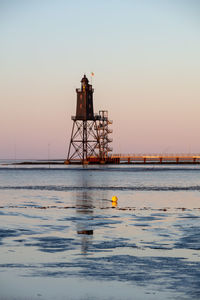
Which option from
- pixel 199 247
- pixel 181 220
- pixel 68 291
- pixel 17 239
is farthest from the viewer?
pixel 181 220

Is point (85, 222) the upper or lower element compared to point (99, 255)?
lower

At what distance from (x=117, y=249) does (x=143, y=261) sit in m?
1.77

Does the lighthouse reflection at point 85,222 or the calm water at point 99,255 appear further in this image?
the lighthouse reflection at point 85,222

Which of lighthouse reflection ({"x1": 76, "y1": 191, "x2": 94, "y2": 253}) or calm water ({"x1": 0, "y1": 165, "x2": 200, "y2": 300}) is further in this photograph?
lighthouse reflection ({"x1": 76, "y1": 191, "x2": 94, "y2": 253})

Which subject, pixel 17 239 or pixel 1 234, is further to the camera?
pixel 1 234

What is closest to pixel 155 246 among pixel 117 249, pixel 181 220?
pixel 117 249

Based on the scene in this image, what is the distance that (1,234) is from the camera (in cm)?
1636

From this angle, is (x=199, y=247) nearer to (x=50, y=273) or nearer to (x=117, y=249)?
(x=117, y=249)

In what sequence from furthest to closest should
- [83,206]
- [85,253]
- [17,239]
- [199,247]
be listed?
[83,206] < [17,239] < [199,247] < [85,253]

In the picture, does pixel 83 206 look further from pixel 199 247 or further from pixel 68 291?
pixel 68 291

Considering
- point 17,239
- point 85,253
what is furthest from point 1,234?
point 85,253

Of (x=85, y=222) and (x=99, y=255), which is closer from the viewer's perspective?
(x=99, y=255)

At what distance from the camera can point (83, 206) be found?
27.0 meters

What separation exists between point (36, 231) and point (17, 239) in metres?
1.96
